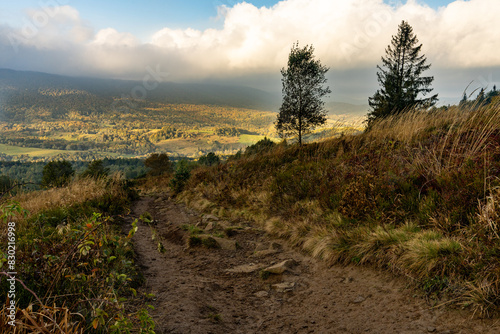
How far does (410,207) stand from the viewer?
495 centimetres

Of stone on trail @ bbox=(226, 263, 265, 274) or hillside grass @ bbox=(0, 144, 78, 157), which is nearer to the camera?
stone on trail @ bbox=(226, 263, 265, 274)

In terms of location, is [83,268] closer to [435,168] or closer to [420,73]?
[435,168]

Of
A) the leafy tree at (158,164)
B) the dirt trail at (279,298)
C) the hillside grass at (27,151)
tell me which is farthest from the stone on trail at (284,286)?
the hillside grass at (27,151)

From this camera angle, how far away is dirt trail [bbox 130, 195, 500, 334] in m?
3.06

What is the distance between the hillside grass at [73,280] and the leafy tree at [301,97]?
1703cm

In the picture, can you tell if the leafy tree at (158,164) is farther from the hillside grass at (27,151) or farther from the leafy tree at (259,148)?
the hillside grass at (27,151)

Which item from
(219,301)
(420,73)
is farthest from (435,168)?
(420,73)

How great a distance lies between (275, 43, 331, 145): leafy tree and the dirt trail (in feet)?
55.0

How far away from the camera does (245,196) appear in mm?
10164

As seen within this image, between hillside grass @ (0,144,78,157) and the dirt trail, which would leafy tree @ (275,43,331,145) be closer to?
the dirt trail

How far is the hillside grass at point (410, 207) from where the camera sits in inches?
128

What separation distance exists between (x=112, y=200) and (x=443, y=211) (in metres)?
11.0

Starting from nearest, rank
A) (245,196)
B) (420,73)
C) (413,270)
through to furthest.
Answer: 1. (413,270)
2. (245,196)
3. (420,73)

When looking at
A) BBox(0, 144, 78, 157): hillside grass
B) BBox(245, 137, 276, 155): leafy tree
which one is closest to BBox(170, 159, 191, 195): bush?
BBox(245, 137, 276, 155): leafy tree
